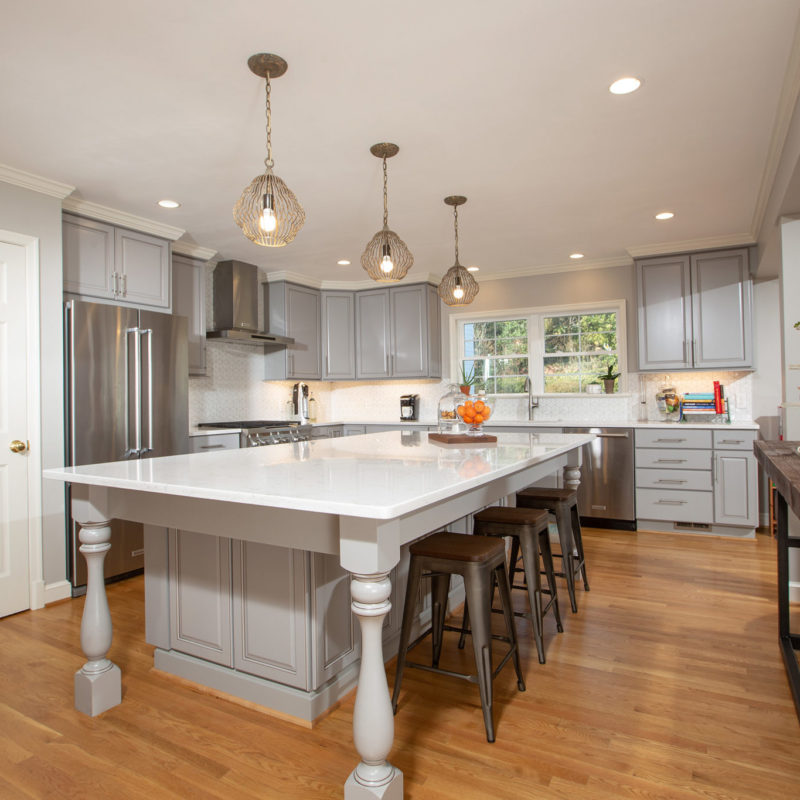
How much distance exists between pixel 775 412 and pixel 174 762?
5.15 metres

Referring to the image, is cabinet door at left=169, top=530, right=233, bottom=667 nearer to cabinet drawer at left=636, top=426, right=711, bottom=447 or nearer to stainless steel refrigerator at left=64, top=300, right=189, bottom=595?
stainless steel refrigerator at left=64, top=300, right=189, bottom=595

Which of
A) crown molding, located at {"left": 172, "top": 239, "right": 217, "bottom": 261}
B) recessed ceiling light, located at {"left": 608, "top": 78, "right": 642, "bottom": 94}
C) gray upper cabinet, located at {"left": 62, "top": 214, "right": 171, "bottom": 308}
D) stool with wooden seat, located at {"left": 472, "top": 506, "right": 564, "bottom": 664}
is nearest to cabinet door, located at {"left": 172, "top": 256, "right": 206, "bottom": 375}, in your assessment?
crown molding, located at {"left": 172, "top": 239, "right": 217, "bottom": 261}

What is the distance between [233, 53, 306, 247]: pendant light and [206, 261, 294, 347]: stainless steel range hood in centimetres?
291

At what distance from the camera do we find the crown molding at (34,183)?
317 cm

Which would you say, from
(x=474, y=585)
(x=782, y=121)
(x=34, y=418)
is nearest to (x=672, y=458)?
(x=782, y=121)

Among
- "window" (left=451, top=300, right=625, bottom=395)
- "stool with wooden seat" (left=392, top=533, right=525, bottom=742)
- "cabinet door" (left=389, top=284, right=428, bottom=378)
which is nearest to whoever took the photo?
"stool with wooden seat" (left=392, top=533, right=525, bottom=742)

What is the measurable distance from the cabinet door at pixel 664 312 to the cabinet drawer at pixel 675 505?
1.12 m

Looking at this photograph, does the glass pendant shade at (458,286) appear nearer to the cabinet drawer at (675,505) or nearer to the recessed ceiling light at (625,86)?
the recessed ceiling light at (625,86)

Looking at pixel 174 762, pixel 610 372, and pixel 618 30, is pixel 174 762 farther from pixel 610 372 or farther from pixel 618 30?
pixel 610 372

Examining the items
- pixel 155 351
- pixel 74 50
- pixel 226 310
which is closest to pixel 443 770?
pixel 74 50

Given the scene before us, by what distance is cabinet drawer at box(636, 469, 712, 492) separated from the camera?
4652mm

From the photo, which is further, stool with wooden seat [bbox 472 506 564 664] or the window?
the window

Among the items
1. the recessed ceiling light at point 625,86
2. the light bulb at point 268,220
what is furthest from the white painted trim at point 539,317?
the light bulb at point 268,220

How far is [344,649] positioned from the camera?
215cm
